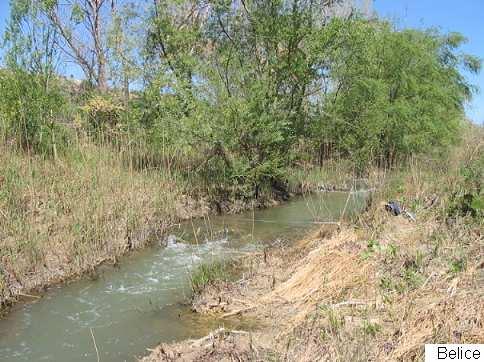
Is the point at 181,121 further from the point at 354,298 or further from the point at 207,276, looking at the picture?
the point at 354,298

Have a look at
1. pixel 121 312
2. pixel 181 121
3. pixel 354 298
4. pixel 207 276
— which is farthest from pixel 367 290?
pixel 181 121

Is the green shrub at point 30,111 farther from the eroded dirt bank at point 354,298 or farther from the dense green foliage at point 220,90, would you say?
the eroded dirt bank at point 354,298

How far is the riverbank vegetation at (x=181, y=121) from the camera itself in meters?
7.13

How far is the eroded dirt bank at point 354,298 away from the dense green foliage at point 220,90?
444cm

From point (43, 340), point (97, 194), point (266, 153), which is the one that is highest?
point (266, 153)

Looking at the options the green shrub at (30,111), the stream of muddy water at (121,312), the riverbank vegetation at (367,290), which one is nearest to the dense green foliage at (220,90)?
the green shrub at (30,111)

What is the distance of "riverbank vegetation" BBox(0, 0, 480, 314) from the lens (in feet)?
23.4

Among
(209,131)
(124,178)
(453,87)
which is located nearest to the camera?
(124,178)

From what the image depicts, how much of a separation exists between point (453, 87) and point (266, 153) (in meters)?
11.7

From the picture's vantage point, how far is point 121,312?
5.39 meters

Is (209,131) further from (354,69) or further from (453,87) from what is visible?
(453,87)

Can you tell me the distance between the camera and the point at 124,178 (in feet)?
28.3

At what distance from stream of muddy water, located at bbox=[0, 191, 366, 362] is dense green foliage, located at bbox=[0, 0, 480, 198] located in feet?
9.93

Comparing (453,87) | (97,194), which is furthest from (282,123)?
(453,87)
